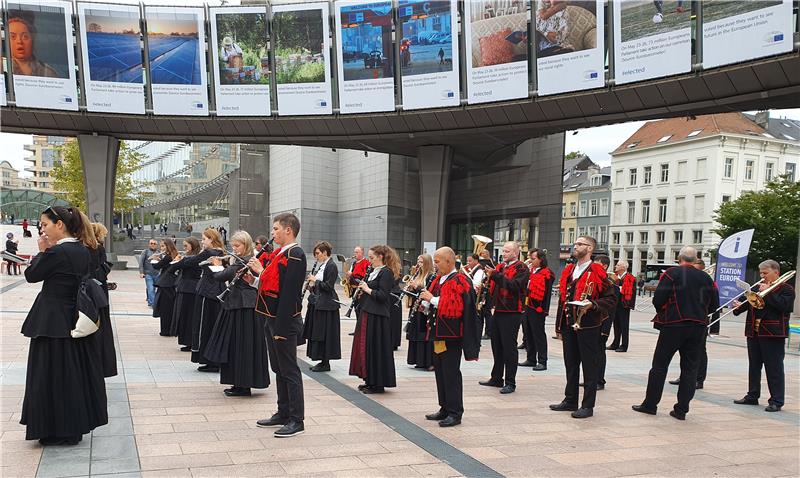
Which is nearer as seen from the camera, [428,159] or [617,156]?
[428,159]

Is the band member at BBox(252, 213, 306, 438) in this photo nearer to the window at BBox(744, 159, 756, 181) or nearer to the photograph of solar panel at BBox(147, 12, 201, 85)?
the photograph of solar panel at BBox(147, 12, 201, 85)

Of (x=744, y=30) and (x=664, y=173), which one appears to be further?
(x=664, y=173)

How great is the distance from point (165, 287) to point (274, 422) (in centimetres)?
603

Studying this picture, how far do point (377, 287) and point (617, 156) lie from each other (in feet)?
201

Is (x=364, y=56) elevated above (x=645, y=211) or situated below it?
above

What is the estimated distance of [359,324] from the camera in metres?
7.61

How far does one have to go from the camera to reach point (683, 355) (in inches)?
278

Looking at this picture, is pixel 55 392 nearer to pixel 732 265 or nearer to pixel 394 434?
pixel 394 434

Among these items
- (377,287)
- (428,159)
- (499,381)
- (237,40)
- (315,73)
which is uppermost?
(237,40)

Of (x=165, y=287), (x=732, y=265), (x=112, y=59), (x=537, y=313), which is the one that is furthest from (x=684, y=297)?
(x=112, y=59)

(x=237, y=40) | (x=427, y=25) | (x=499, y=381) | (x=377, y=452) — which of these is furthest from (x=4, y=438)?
(x=237, y=40)

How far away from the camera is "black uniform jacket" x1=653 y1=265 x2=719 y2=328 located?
22.6 ft

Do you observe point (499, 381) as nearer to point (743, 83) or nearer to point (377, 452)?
point (377, 452)

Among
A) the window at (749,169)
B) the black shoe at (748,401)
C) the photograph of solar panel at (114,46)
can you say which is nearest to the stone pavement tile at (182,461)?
the black shoe at (748,401)
